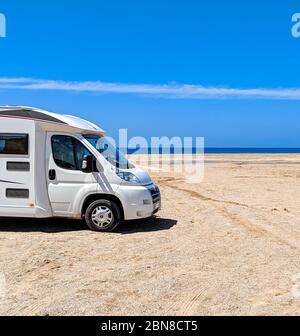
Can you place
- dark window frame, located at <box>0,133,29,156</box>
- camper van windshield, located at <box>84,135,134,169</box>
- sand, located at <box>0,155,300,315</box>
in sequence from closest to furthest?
sand, located at <box>0,155,300,315</box> < dark window frame, located at <box>0,133,29,156</box> < camper van windshield, located at <box>84,135,134,169</box>

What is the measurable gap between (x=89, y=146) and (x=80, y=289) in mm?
4351

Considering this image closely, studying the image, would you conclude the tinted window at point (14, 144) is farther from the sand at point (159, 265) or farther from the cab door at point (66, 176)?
the sand at point (159, 265)

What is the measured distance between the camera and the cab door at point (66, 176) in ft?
31.7

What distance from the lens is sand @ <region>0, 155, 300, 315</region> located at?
5.41 meters

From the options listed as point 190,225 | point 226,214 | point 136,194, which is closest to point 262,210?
point 226,214

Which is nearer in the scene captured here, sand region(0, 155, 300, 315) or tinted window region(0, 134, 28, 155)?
sand region(0, 155, 300, 315)

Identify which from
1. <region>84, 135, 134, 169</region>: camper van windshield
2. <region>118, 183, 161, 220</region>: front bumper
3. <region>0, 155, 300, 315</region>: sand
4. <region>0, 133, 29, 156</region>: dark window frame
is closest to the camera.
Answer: <region>0, 155, 300, 315</region>: sand

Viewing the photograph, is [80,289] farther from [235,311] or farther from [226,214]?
[226,214]

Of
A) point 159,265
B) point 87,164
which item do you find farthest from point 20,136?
point 159,265

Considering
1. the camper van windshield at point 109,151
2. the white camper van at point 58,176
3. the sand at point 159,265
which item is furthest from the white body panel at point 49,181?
the sand at point 159,265

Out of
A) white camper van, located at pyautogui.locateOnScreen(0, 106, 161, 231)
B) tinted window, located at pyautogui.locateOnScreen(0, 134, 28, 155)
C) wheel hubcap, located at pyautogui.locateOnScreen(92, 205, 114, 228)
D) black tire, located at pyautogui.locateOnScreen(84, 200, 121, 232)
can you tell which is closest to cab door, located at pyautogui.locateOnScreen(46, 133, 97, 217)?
white camper van, located at pyautogui.locateOnScreen(0, 106, 161, 231)

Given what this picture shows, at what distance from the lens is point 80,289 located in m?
5.96

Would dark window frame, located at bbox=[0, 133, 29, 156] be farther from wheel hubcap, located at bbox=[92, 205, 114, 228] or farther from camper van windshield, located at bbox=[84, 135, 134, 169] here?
wheel hubcap, located at bbox=[92, 205, 114, 228]

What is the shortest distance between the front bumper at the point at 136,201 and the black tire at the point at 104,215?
0.22m
